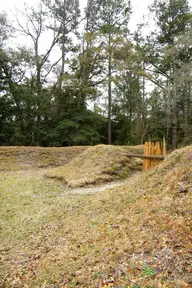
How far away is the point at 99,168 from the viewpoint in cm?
859

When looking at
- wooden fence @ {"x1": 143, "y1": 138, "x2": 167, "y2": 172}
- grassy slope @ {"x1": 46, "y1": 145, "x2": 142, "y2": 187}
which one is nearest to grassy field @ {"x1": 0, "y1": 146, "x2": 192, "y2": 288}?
wooden fence @ {"x1": 143, "y1": 138, "x2": 167, "y2": 172}

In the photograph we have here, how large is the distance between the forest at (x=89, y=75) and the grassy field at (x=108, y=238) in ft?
40.4

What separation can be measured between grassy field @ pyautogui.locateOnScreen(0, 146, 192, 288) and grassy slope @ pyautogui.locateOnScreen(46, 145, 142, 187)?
7.54 feet

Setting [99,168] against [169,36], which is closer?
[99,168]

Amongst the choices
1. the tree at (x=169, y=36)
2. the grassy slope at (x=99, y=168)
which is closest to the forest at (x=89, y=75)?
the tree at (x=169, y=36)

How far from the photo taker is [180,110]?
20.5 metres

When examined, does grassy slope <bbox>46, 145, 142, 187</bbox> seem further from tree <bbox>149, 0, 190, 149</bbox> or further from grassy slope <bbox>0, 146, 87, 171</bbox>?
tree <bbox>149, 0, 190, 149</bbox>

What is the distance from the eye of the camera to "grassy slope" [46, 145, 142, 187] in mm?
7949

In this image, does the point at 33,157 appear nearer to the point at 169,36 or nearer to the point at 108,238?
the point at 108,238

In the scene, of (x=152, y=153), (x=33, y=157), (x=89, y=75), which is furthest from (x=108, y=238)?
(x=89, y=75)

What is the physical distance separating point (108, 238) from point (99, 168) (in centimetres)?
545

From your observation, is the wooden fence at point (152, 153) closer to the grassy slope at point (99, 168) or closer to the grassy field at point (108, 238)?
the grassy slope at point (99, 168)

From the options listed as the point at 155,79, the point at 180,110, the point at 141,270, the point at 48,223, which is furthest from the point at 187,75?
the point at 141,270

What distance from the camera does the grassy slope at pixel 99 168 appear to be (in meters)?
7.95
